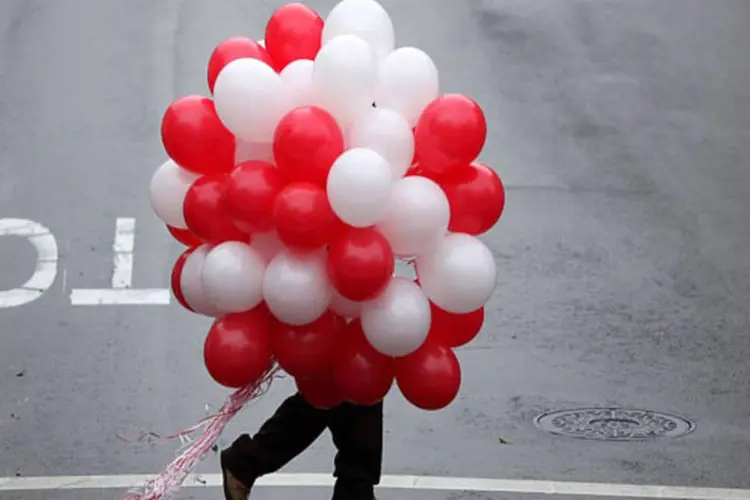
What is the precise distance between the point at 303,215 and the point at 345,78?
0.51m

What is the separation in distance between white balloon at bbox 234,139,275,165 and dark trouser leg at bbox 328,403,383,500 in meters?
1.08

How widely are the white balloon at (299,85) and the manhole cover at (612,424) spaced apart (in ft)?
10.9

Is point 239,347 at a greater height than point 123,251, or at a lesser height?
greater

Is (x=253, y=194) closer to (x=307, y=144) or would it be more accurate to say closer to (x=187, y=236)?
(x=307, y=144)

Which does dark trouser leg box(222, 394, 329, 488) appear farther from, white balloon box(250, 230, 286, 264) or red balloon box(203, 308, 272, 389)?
white balloon box(250, 230, 286, 264)

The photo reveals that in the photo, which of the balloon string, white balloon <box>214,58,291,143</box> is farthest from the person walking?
white balloon <box>214,58,291,143</box>

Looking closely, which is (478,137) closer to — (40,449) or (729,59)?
(40,449)

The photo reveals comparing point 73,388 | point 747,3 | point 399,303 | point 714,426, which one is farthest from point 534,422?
point 747,3

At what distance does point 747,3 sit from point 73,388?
7137 millimetres

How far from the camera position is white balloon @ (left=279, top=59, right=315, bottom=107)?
16.3 ft

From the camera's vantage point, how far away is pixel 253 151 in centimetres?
505

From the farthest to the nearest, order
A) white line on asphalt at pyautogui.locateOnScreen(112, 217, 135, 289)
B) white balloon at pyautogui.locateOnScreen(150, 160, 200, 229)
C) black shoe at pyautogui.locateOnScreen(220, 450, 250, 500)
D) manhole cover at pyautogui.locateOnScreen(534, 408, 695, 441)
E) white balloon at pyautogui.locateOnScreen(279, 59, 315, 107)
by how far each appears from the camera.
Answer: white line on asphalt at pyautogui.locateOnScreen(112, 217, 135, 289), manhole cover at pyautogui.locateOnScreen(534, 408, 695, 441), black shoe at pyautogui.locateOnScreen(220, 450, 250, 500), white balloon at pyautogui.locateOnScreen(150, 160, 200, 229), white balloon at pyautogui.locateOnScreen(279, 59, 315, 107)

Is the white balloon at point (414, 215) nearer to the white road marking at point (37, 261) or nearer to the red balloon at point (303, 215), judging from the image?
the red balloon at point (303, 215)

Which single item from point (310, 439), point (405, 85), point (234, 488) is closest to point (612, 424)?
point (310, 439)
